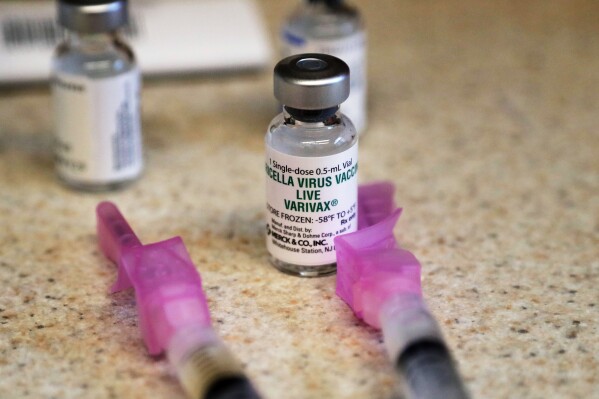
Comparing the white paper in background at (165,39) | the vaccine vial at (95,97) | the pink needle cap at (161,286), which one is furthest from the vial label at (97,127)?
the white paper in background at (165,39)

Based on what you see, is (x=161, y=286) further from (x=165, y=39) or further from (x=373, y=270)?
(x=165, y=39)

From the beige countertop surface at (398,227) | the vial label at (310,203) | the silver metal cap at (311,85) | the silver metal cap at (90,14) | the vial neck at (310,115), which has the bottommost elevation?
the beige countertop surface at (398,227)

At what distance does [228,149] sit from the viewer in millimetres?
971

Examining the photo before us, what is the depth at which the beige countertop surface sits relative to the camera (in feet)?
2.12

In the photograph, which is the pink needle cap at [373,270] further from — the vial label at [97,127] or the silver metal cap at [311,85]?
the vial label at [97,127]

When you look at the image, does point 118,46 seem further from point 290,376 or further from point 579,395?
point 579,395

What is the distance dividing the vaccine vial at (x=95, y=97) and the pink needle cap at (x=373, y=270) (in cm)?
26

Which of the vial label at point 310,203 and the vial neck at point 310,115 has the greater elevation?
the vial neck at point 310,115

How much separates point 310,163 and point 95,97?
0.24 meters

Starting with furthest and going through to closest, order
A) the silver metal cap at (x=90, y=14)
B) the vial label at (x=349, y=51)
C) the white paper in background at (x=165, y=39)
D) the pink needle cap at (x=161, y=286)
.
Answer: the white paper in background at (x=165, y=39) < the vial label at (x=349, y=51) < the silver metal cap at (x=90, y=14) < the pink needle cap at (x=161, y=286)

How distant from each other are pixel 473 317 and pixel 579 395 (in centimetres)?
11

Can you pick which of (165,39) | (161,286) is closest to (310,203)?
(161,286)

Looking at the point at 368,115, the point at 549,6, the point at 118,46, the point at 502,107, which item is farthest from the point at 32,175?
the point at 549,6

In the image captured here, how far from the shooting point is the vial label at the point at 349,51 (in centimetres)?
90
